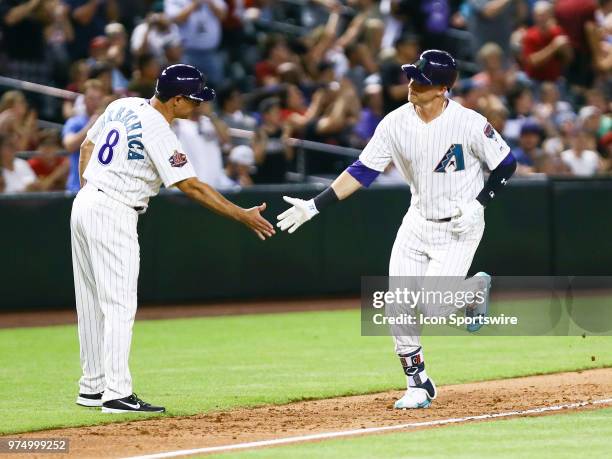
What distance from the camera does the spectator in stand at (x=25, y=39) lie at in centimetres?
1496

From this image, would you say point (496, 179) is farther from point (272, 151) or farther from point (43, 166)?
point (272, 151)

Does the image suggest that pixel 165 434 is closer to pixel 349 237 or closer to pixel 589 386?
pixel 589 386

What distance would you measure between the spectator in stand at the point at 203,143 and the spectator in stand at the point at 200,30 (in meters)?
2.13

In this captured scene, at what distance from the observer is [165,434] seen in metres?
6.68

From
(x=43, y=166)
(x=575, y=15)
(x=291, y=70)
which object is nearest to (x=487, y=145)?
(x=43, y=166)

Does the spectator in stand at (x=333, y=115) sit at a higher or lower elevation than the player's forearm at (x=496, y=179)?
higher

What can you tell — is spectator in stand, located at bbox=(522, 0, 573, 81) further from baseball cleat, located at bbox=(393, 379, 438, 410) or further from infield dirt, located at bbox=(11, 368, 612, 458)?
baseball cleat, located at bbox=(393, 379, 438, 410)

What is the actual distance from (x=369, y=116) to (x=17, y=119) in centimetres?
483

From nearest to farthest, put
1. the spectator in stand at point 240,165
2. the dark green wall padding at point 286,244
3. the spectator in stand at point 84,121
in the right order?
the spectator in stand at point 84,121 → the dark green wall padding at point 286,244 → the spectator in stand at point 240,165

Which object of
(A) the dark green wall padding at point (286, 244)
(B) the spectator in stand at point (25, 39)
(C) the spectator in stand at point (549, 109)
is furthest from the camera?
(C) the spectator in stand at point (549, 109)

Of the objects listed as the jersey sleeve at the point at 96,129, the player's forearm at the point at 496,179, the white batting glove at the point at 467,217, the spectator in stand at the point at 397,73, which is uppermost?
the spectator in stand at the point at 397,73

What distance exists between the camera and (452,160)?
24.5 feet

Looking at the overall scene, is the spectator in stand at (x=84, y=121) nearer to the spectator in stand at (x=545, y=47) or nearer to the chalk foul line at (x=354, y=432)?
the chalk foul line at (x=354, y=432)

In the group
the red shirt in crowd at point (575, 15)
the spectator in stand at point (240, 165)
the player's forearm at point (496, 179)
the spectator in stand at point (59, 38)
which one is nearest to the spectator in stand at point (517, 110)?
the red shirt in crowd at point (575, 15)
